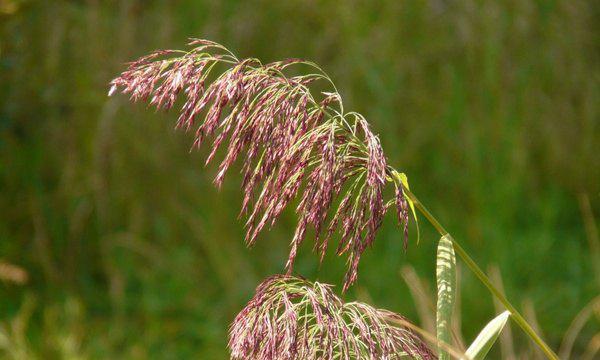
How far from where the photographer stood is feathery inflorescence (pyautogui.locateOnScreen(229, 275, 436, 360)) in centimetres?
76

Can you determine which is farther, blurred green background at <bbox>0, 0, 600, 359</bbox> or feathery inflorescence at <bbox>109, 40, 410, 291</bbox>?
blurred green background at <bbox>0, 0, 600, 359</bbox>

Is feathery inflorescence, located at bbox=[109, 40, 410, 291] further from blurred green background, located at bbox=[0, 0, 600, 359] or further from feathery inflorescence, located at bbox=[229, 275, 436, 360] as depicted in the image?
blurred green background, located at bbox=[0, 0, 600, 359]

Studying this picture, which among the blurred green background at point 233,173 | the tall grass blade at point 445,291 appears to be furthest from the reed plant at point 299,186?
the blurred green background at point 233,173

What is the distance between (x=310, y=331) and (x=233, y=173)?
2384 millimetres

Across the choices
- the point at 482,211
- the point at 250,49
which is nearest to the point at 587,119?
the point at 482,211

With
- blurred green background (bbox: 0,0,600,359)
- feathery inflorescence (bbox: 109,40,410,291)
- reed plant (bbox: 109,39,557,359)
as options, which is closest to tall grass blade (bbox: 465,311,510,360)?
reed plant (bbox: 109,39,557,359)

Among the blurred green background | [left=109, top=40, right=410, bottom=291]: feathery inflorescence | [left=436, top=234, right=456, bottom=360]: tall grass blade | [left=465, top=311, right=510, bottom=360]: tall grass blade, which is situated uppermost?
[left=109, top=40, right=410, bottom=291]: feathery inflorescence

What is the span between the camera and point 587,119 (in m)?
3.72

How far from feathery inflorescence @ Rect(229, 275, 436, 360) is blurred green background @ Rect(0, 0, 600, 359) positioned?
6.43 ft

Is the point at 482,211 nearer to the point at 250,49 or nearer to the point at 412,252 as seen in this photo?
the point at 412,252

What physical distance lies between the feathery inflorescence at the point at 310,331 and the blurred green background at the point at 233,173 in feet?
6.43

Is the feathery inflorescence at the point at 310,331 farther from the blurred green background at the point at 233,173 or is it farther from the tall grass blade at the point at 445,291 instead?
the blurred green background at the point at 233,173

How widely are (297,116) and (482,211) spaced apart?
259 centimetres

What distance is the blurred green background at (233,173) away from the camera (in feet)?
9.80
